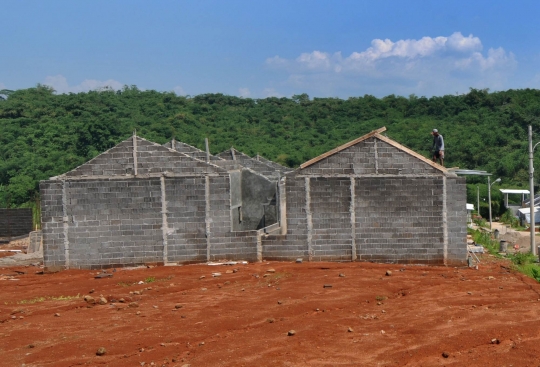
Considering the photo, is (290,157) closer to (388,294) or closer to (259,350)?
(388,294)

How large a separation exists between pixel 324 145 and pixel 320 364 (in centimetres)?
4773

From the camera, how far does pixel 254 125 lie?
63531 mm

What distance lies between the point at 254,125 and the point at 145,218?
47509mm

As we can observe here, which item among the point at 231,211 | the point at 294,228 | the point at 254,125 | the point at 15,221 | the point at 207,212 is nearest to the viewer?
the point at 294,228

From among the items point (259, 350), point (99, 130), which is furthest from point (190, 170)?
point (99, 130)

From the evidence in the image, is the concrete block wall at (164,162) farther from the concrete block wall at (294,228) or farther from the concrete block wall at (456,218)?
the concrete block wall at (456,218)

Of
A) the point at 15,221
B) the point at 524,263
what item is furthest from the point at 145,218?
the point at 15,221

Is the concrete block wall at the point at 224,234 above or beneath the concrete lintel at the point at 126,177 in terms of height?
beneath

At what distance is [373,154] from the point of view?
16078mm

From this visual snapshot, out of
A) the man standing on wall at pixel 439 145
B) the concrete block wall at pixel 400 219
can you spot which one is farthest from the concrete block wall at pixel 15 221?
the man standing on wall at pixel 439 145

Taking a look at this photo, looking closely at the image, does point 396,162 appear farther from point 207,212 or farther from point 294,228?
point 207,212

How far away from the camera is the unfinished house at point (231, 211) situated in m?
15.9

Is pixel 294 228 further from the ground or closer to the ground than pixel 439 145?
closer to the ground

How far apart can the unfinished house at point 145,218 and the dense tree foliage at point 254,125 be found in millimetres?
23508
